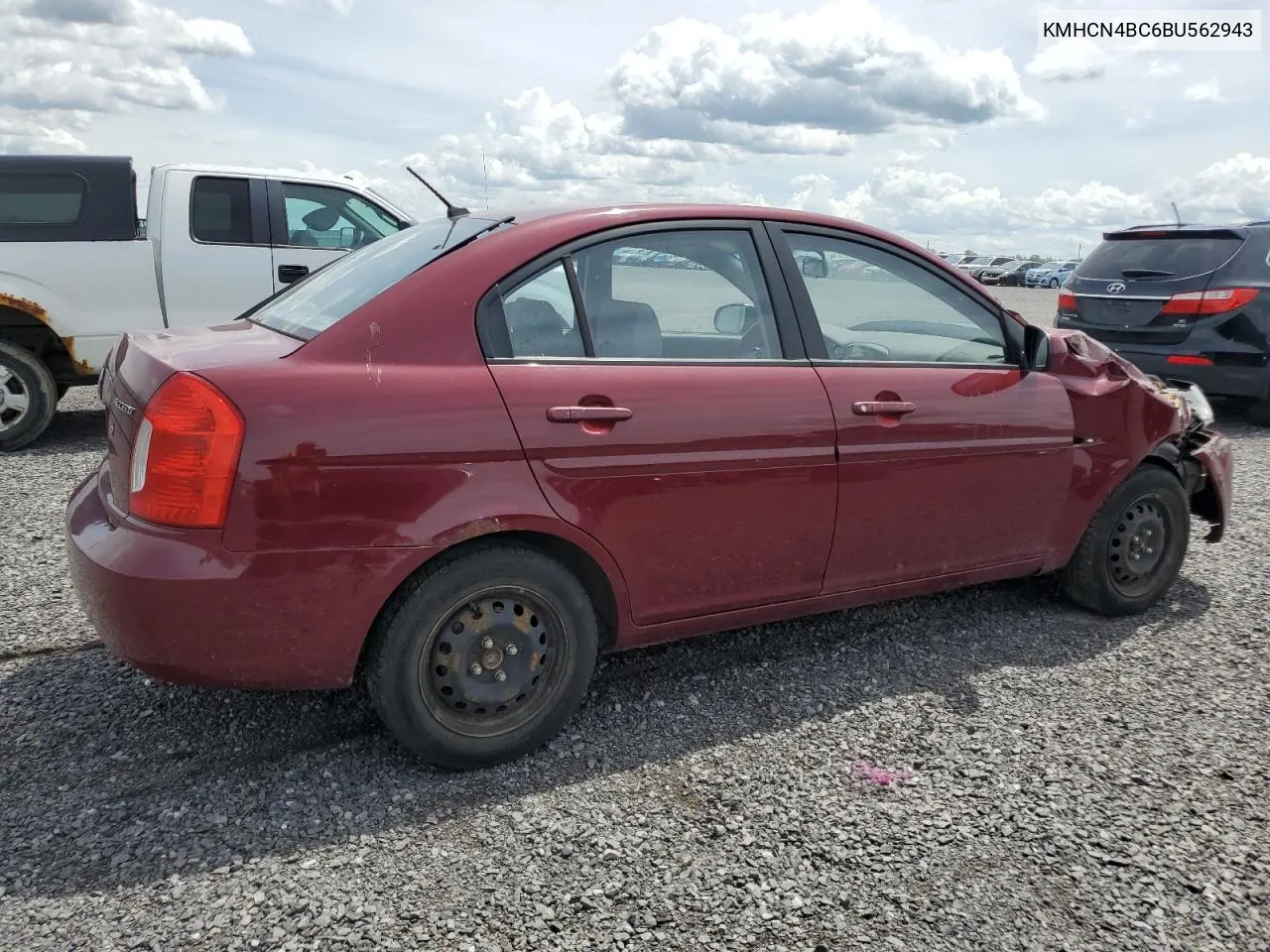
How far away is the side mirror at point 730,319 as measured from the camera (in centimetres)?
332

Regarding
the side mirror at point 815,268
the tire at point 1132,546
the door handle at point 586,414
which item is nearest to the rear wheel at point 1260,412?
the tire at point 1132,546

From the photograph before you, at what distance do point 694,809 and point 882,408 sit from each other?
58.1 inches

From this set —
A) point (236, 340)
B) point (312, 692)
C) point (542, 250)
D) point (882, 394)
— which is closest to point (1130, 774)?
point (882, 394)

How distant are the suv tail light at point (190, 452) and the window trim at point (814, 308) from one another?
1830 mm

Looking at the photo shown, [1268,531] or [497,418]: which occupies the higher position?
[497,418]

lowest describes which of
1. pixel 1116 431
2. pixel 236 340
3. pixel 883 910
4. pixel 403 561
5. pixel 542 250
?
pixel 883 910

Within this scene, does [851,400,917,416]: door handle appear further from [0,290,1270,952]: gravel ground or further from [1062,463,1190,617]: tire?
[1062,463,1190,617]: tire

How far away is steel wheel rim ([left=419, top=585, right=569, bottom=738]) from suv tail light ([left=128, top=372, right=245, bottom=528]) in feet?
2.24

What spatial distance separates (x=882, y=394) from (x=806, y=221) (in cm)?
66

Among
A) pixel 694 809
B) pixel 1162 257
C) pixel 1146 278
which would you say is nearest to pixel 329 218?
pixel 694 809

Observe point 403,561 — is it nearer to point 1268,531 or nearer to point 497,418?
point 497,418

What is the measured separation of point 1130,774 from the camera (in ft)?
9.95

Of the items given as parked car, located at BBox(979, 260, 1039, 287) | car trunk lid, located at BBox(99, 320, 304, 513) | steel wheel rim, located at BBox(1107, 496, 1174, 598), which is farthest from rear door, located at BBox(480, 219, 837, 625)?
parked car, located at BBox(979, 260, 1039, 287)

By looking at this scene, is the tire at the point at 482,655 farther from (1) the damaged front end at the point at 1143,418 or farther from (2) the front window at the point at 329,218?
(2) the front window at the point at 329,218
